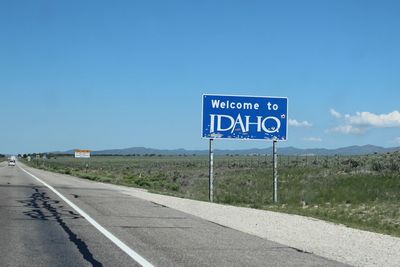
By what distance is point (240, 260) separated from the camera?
9.48m

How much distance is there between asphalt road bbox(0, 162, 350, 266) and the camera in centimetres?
927

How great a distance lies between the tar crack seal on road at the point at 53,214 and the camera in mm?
9883

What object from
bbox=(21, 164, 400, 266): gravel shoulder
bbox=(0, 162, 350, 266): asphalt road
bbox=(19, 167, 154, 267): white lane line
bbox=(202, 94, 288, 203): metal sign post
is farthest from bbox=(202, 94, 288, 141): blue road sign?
bbox=(19, 167, 154, 267): white lane line

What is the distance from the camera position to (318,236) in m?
13.0

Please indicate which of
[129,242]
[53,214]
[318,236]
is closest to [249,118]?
[53,214]

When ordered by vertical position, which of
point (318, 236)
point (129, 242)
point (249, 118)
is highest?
point (249, 118)

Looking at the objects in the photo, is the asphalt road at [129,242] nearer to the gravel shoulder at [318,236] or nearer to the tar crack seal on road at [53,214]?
the tar crack seal on road at [53,214]

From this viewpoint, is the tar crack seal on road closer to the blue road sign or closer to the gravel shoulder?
the gravel shoulder

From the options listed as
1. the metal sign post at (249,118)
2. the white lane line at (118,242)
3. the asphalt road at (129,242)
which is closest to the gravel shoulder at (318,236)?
the asphalt road at (129,242)

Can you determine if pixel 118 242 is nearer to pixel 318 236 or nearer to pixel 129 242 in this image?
pixel 129 242

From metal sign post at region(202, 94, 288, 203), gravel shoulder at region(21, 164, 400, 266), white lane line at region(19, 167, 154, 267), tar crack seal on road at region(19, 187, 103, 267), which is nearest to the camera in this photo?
white lane line at region(19, 167, 154, 267)

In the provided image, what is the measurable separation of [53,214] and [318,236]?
7334 millimetres

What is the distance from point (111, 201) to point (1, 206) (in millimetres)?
4569

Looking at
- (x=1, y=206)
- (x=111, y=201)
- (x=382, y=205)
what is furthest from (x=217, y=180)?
(x=1, y=206)
